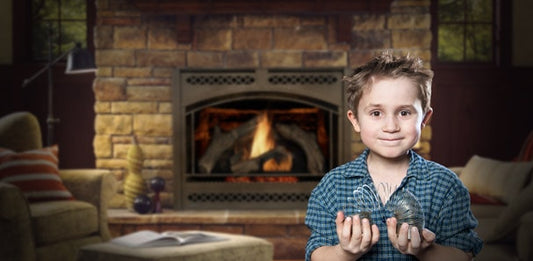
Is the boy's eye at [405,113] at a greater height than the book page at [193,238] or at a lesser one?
greater

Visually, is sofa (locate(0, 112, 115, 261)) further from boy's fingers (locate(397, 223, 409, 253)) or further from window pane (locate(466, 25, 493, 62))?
window pane (locate(466, 25, 493, 62))

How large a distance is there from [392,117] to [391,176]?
13cm

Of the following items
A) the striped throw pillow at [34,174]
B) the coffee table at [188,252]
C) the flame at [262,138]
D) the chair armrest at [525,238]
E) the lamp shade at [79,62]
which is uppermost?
the lamp shade at [79,62]

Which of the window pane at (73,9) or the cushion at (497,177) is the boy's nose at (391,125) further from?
the window pane at (73,9)

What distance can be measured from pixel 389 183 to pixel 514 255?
1.59 m

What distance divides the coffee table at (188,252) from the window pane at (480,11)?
3.19 metres

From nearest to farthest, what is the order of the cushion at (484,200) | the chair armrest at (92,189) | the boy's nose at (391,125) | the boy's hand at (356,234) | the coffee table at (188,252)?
the boy's hand at (356,234), the boy's nose at (391,125), the coffee table at (188,252), the cushion at (484,200), the chair armrest at (92,189)

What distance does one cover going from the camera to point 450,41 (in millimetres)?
5539

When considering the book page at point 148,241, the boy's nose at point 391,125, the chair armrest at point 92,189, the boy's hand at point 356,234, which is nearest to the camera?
the boy's hand at point 356,234

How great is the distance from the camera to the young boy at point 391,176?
1.29 m

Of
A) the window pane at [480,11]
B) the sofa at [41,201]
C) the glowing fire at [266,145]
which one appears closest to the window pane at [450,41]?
the window pane at [480,11]

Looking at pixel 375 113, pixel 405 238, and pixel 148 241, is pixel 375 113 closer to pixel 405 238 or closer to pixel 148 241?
pixel 405 238

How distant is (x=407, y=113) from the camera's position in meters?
1.30

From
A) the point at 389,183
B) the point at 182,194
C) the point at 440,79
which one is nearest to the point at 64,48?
the point at 182,194
